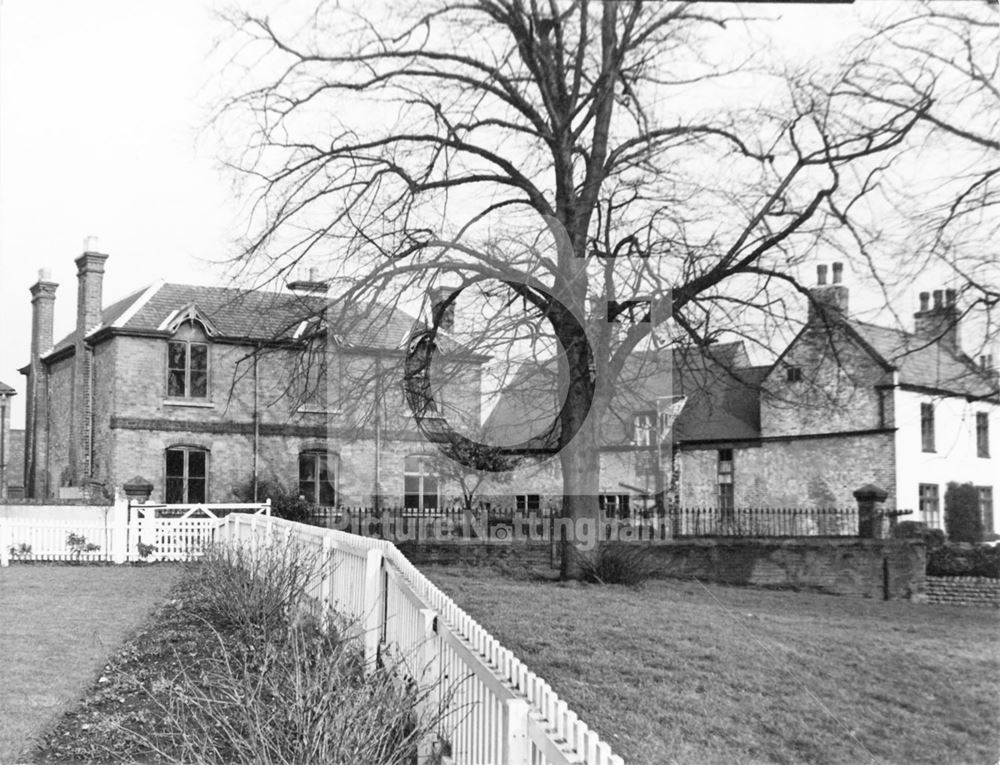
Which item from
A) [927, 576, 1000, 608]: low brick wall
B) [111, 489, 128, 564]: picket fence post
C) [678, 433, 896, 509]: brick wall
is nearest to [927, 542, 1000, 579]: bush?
[927, 576, 1000, 608]: low brick wall

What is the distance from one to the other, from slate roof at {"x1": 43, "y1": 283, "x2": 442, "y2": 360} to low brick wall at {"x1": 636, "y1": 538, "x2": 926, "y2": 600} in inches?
65.4

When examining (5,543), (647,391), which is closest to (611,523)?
(647,391)

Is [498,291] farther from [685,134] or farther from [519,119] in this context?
[685,134]

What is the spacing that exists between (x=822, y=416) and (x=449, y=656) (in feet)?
5.50

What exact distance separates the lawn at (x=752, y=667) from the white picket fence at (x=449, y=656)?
260 millimetres

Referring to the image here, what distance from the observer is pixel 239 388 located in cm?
399

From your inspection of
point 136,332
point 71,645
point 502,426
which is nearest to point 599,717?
point 502,426

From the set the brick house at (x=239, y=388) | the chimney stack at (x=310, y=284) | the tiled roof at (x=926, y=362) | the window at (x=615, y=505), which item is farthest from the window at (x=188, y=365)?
the tiled roof at (x=926, y=362)

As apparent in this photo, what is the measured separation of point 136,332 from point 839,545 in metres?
3.37

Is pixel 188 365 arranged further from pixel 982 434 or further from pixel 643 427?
pixel 982 434

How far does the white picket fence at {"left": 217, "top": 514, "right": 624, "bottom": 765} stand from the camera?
2053mm

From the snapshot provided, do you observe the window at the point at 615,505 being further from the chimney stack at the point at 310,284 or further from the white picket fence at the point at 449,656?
the chimney stack at the point at 310,284

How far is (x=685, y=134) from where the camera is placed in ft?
10.0

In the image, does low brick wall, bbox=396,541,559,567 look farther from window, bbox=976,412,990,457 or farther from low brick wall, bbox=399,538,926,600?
window, bbox=976,412,990,457
